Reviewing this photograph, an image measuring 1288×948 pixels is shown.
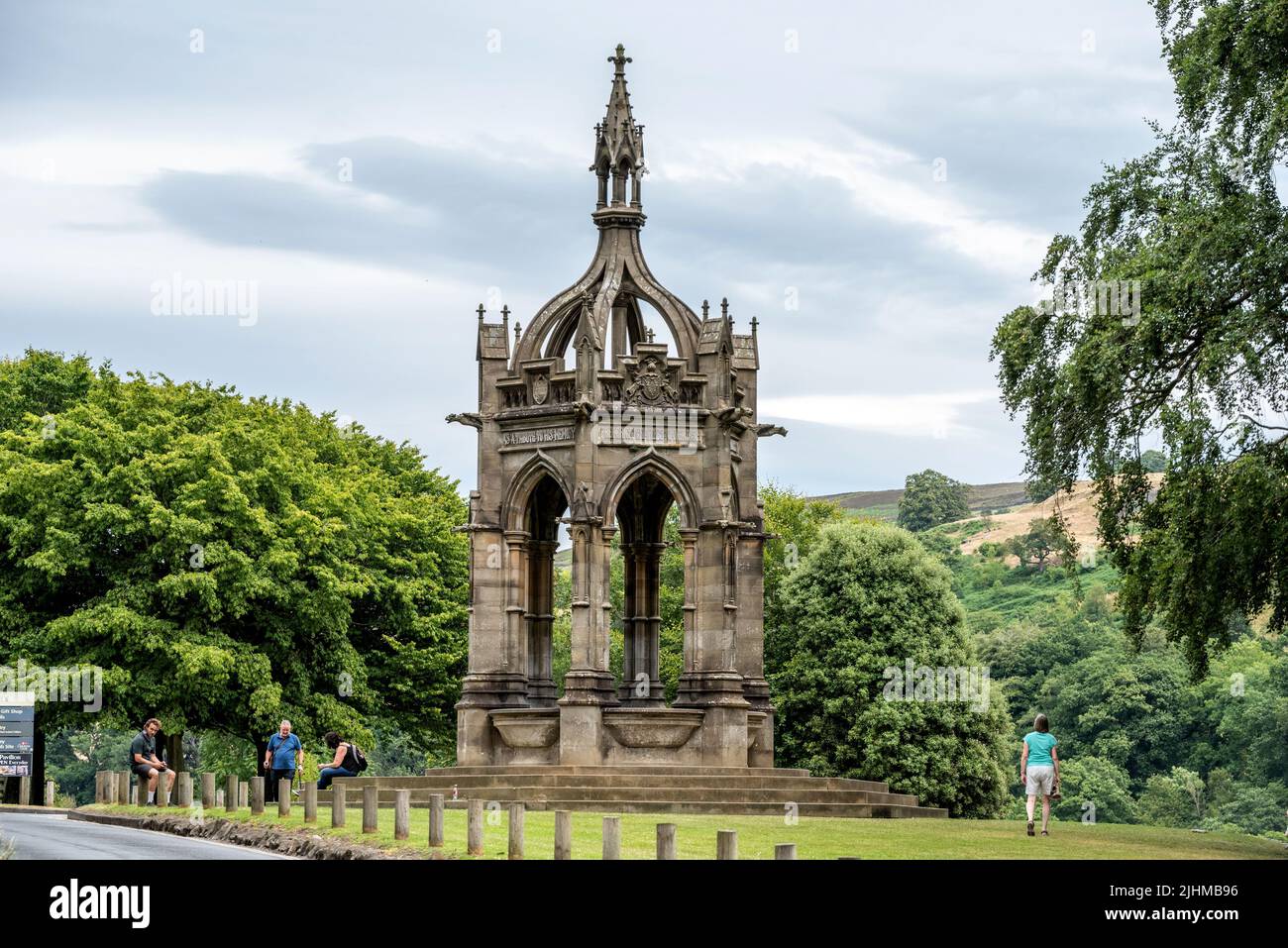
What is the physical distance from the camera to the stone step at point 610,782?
3462cm

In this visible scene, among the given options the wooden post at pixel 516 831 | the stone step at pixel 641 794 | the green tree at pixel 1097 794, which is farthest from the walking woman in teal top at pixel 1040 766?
the green tree at pixel 1097 794

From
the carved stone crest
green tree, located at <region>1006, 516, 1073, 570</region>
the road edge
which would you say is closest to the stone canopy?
the carved stone crest

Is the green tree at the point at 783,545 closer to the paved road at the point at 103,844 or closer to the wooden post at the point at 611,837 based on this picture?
the paved road at the point at 103,844

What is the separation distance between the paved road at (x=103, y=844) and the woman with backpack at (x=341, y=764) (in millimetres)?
4613

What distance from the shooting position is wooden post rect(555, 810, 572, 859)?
21.3 metres

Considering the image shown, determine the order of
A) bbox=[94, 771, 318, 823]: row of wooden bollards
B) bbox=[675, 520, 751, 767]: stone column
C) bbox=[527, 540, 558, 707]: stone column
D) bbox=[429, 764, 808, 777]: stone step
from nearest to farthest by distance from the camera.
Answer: bbox=[94, 771, 318, 823]: row of wooden bollards < bbox=[429, 764, 808, 777]: stone step < bbox=[675, 520, 751, 767]: stone column < bbox=[527, 540, 558, 707]: stone column

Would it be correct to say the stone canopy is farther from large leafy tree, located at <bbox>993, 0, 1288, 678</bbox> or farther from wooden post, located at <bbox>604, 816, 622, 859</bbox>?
wooden post, located at <bbox>604, 816, 622, 859</bbox>

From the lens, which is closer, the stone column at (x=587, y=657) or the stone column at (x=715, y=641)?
the stone column at (x=587, y=657)

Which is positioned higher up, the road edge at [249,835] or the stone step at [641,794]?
the stone step at [641,794]

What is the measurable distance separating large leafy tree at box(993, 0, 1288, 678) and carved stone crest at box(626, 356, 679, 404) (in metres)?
7.17

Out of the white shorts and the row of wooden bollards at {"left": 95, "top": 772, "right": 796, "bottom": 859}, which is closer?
the row of wooden bollards at {"left": 95, "top": 772, "right": 796, "bottom": 859}

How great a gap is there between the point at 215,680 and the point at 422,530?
40.8 feet

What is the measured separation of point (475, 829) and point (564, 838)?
2243 millimetres

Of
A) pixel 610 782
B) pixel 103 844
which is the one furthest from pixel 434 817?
pixel 610 782
